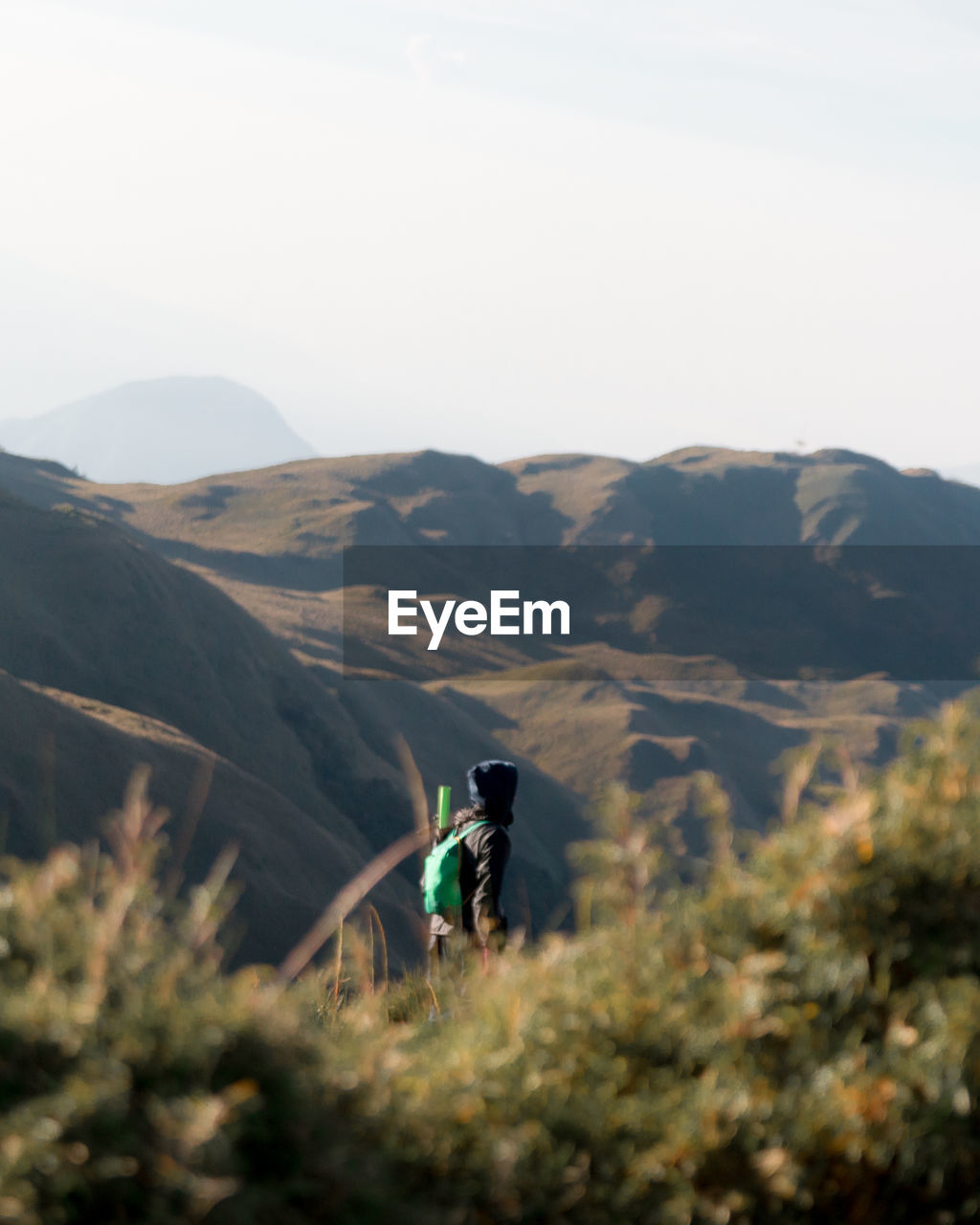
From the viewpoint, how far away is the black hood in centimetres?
554

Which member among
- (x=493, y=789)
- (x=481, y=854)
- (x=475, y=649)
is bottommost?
(x=475, y=649)

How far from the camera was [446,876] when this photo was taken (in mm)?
5508

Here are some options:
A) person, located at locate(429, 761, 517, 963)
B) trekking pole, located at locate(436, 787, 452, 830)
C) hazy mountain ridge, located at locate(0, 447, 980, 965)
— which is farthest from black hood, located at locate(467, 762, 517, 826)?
hazy mountain ridge, located at locate(0, 447, 980, 965)

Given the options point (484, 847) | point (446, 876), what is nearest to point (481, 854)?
point (484, 847)

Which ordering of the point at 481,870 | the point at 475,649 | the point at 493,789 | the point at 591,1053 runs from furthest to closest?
the point at 475,649, the point at 493,789, the point at 481,870, the point at 591,1053

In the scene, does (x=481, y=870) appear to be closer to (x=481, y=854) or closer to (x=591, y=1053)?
(x=481, y=854)

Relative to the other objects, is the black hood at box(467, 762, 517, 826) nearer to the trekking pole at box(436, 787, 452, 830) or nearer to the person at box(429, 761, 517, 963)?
the person at box(429, 761, 517, 963)

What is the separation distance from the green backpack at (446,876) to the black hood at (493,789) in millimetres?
80

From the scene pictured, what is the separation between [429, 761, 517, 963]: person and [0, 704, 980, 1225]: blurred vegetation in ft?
7.83

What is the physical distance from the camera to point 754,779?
5191 cm

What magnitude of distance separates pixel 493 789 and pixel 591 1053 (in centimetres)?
311

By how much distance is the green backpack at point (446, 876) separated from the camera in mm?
5445

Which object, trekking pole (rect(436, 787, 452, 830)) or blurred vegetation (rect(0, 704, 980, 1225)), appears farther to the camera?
trekking pole (rect(436, 787, 452, 830))

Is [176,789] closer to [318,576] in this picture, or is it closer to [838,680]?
[318,576]
